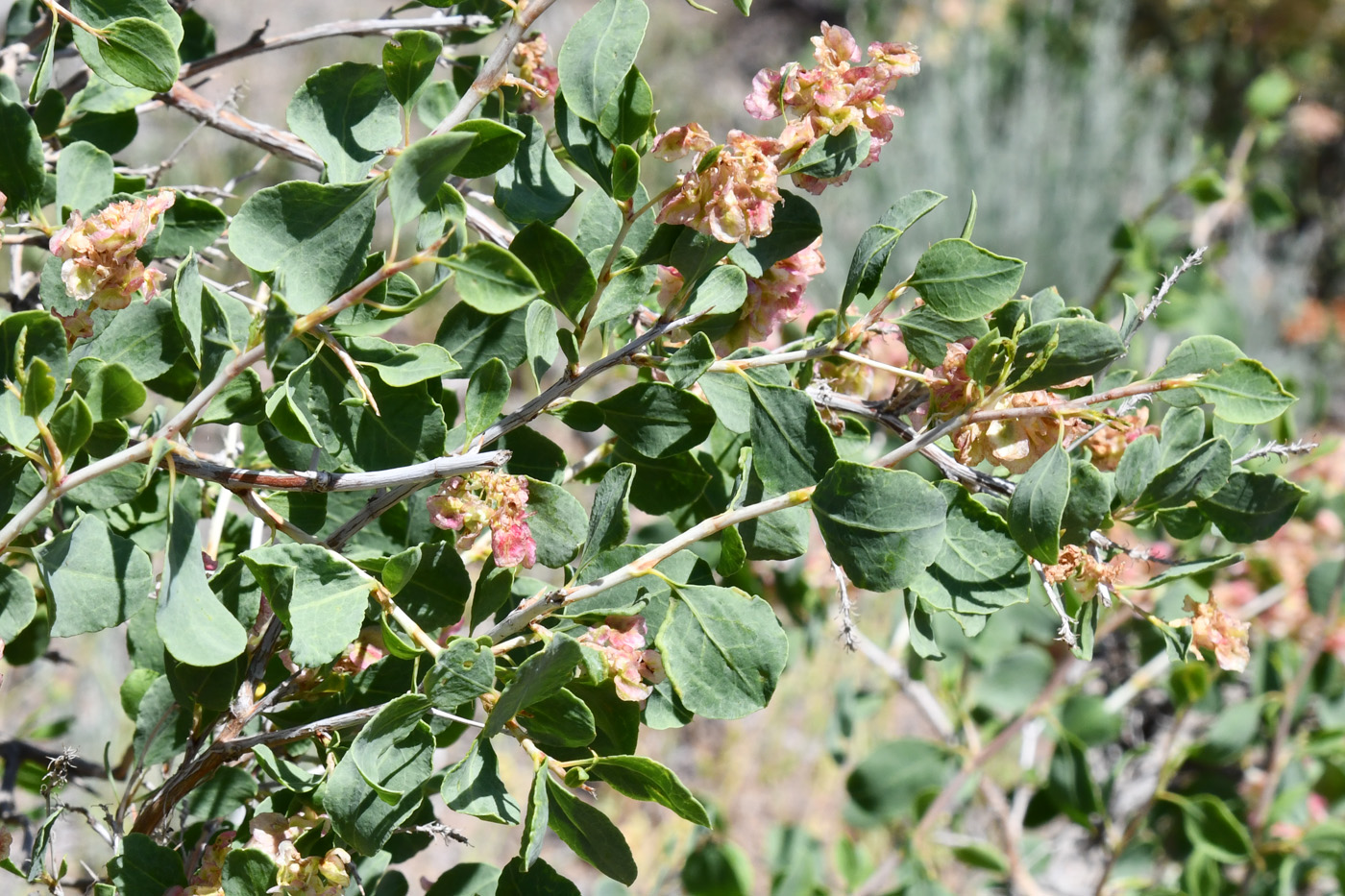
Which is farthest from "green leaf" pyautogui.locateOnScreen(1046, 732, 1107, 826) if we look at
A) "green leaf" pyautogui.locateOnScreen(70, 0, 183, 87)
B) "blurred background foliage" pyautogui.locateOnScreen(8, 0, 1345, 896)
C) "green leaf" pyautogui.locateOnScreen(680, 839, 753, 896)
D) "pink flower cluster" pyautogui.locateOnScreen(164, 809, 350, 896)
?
"green leaf" pyautogui.locateOnScreen(70, 0, 183, 87)

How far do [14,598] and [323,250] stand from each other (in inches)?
9.9

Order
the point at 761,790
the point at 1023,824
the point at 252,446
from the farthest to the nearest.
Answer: the point at 761,790 → the point at 1023,824 → the point at 252,446

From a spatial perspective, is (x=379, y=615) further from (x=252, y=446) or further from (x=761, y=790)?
(x=761, y=790)

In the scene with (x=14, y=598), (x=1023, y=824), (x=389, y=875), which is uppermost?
(x=14, y=598)

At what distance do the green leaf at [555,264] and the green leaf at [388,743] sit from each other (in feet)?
0.72

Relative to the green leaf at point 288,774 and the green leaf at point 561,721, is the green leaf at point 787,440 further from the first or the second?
the green leaf at point 288,774

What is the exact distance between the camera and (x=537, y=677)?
0.50 m

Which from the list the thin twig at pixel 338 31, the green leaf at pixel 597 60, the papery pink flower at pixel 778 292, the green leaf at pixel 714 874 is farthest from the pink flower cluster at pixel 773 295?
the green leaf at pixel 714 874

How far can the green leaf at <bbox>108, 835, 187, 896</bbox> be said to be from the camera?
605 millimetres

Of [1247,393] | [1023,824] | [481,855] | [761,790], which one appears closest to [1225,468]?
[1247,393]

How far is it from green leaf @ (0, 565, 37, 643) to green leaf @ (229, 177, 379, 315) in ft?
0.70

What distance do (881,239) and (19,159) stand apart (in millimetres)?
494

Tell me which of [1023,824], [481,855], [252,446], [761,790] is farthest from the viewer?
[761,790]

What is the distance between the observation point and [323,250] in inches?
20.3
